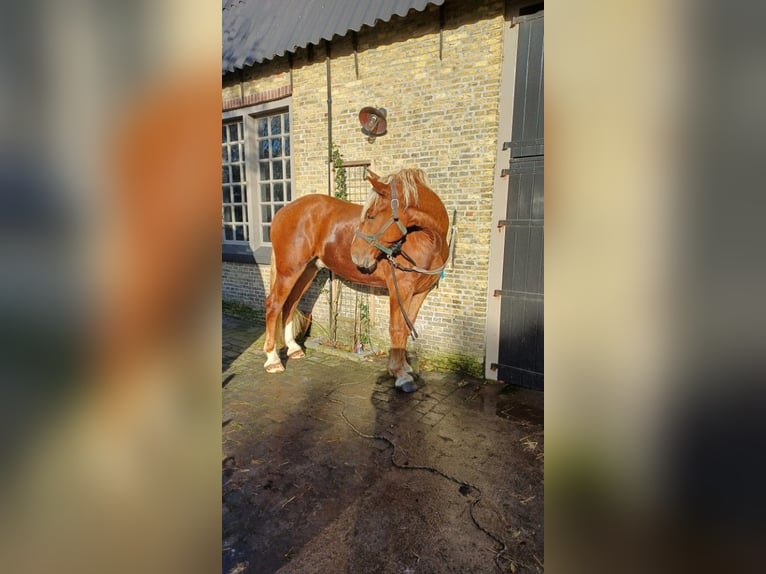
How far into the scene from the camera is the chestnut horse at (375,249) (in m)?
4.25

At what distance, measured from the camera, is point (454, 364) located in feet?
17.3

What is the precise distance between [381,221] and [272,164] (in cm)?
397

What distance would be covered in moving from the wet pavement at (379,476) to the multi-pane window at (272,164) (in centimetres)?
357

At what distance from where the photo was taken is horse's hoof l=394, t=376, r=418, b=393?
15.4 ft

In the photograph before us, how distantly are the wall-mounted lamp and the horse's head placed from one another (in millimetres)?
1299

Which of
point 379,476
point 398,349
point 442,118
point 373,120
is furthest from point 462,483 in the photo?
point 373,120

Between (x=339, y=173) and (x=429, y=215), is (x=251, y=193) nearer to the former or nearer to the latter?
(x=339, y=173)

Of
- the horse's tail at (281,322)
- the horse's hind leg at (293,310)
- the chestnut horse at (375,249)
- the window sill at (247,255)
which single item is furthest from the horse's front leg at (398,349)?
the window sill at (247,255)

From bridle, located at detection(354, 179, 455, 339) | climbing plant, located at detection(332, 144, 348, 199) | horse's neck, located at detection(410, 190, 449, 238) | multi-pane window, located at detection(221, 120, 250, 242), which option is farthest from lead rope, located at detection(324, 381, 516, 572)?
multi-pane window, located at detection(221, 120, 250, 242)

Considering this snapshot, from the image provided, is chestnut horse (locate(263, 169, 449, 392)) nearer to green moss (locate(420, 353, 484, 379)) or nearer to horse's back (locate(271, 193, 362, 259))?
horse's back (locate(271, 193, 362, 259))
